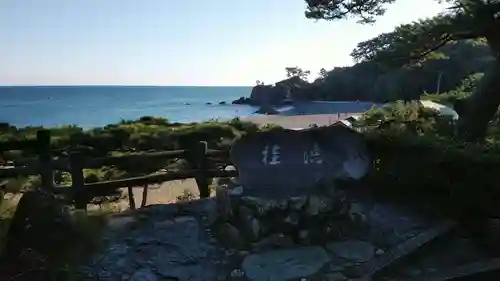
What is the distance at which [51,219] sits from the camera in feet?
11.5

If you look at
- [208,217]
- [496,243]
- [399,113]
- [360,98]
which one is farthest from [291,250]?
[360,98]

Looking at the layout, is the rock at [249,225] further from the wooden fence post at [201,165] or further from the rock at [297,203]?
the wooden fence post at [201,165]

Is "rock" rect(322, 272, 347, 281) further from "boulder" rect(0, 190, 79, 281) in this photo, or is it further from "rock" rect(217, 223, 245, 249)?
"boulder" rect(0, 190, 79, 281)

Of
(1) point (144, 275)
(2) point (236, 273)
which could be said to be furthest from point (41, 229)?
(2) point (236, 273)

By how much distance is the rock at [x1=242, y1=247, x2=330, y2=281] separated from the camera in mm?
4121

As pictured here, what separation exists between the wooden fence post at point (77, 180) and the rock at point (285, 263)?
6.99 feet

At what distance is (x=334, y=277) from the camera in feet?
13.4

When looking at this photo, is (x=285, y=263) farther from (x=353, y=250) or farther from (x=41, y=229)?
(x=41, y=229)

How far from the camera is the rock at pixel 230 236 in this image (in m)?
4.60

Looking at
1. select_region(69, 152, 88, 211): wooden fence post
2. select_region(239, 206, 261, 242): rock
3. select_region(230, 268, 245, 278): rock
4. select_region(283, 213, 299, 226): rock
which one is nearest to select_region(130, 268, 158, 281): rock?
select_region(230, 268, 245, 278): rock

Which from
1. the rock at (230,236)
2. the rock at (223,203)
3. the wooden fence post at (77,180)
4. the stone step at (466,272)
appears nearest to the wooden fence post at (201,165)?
the rock at (223,203)

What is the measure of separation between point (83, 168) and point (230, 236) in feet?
6.36

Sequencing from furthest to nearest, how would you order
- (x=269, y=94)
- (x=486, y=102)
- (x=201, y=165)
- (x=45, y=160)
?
(x=269, y=94) < (x=486, y=102) < (x=201, y=165) < (x=45, y=160)

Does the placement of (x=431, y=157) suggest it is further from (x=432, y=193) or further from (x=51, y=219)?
(x=51, y=219)
